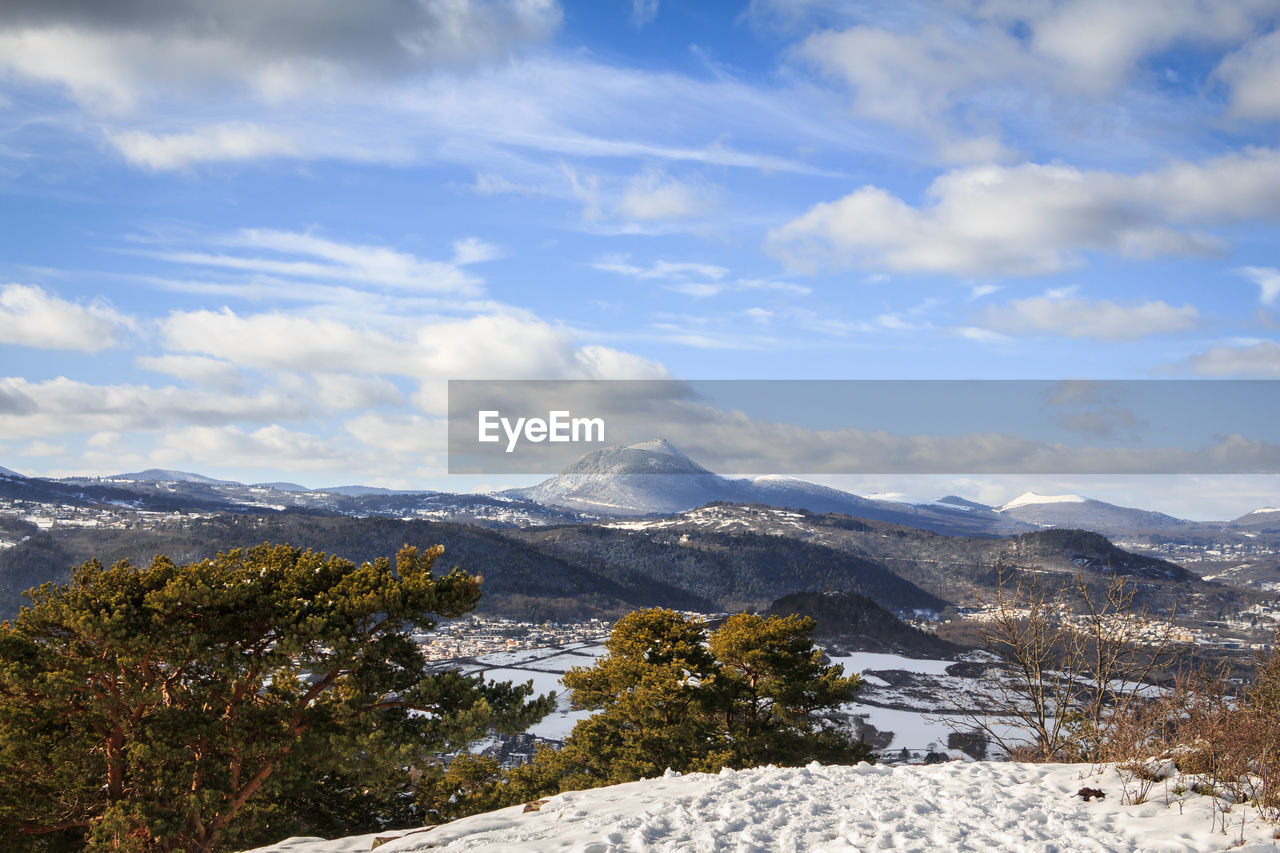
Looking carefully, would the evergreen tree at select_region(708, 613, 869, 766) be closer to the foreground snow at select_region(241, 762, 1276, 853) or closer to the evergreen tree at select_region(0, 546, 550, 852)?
the evergreen tree at select_region(0, 546, 550, 852)

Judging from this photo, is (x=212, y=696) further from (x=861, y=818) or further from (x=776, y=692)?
(x=776, y=692)

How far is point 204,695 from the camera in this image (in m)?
16.4

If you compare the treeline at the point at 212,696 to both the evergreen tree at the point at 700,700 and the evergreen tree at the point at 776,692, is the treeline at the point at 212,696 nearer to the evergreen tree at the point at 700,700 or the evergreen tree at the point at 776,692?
the evergreen tree at the point at 700,700

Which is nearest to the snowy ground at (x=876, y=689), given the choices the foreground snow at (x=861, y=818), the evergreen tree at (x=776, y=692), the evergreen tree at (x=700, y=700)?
the evergreen tree at (x=776, y=692)

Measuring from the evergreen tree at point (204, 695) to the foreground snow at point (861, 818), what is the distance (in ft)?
9.58

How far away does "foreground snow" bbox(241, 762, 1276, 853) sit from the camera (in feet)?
33.7

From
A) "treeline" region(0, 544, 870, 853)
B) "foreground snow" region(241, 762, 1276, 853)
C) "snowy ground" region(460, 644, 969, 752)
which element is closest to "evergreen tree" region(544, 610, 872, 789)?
"treeline" region(0, 544, 870, 853)

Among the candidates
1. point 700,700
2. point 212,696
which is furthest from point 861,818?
point 700,700

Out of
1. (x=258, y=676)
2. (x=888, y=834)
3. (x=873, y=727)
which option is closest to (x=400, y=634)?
(x=258, y=676)

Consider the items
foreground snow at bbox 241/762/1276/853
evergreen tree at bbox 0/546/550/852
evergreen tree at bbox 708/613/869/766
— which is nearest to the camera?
foreground snow at bbox 241/762/1276/853

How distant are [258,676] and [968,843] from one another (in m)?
14.3

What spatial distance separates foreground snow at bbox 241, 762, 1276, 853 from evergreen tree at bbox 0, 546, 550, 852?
2921 mm

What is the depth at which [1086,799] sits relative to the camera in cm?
1201

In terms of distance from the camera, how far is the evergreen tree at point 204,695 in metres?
15.5
